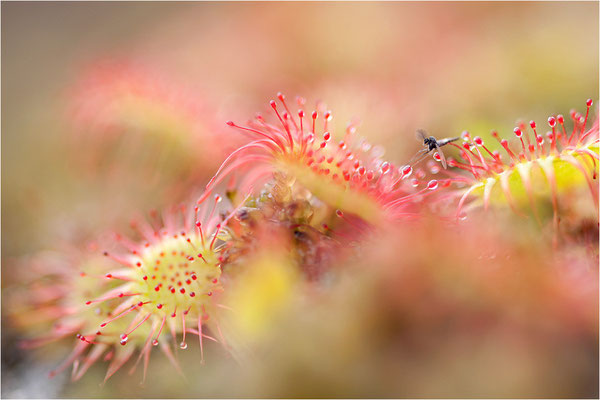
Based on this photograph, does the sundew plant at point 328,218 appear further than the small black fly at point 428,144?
No

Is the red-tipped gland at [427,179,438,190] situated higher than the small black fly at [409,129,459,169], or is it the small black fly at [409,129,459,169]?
the small black fly at [409,129,459,169]

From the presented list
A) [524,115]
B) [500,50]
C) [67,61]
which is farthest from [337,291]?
[67,61]

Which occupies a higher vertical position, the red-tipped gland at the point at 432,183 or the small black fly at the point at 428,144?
the small black fly at the point at 428,144

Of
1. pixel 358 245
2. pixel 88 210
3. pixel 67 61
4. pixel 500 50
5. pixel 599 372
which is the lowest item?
pixel 599 372

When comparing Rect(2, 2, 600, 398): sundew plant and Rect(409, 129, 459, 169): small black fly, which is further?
Rect(409, 129, 459, 169): small black fly

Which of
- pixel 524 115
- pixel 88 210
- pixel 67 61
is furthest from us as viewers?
pixel 67 61

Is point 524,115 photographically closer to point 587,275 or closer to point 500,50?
point 500,50

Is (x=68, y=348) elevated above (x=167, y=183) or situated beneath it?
situated beneath

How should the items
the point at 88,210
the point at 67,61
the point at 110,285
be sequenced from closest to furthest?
1. the point at 110,285
2. the point at 88,210
3. the point at 67,61
